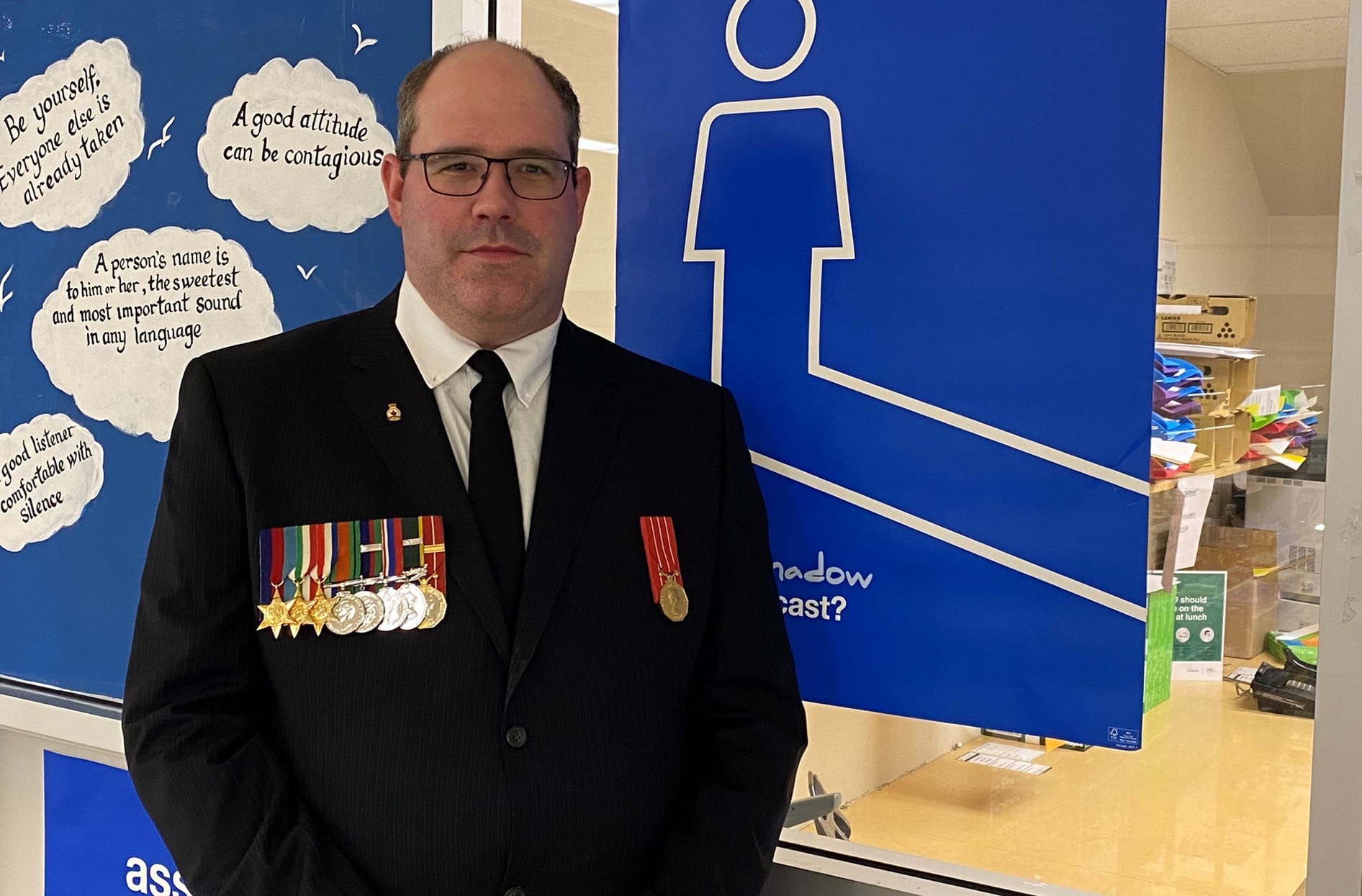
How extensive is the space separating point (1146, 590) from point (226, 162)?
1.71 m

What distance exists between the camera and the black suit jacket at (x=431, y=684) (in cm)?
138

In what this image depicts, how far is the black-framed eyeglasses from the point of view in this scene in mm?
1478

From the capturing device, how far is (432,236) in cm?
147

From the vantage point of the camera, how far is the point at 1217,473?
148 centimetres

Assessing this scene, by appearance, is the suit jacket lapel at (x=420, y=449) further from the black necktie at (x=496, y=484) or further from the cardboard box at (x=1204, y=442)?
the cardboard box at (x=1204, y=442)

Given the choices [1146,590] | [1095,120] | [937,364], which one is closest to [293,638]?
[937,364]

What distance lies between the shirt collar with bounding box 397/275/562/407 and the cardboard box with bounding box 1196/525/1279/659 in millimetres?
837

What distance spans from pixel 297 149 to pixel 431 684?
3.79ft

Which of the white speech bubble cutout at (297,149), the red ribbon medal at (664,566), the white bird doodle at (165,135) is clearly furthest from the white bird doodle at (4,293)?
the red ribbon medal at (664,566)

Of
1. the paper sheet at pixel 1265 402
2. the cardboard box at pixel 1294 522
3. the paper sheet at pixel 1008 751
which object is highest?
the paper sheet at pixel 1265 402

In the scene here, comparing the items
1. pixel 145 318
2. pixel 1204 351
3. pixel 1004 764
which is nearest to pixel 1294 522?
pixel 1204 351

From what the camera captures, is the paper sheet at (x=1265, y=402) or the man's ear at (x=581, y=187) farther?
the man's ear at (x=581, y=187)

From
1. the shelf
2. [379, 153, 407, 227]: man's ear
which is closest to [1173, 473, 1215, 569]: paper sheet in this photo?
the shelf

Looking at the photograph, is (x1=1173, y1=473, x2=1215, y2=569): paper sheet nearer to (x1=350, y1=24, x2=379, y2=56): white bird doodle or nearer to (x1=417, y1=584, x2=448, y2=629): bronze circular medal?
(x1=417, y1=584, x2=448, y2=629): bronze circular medal
